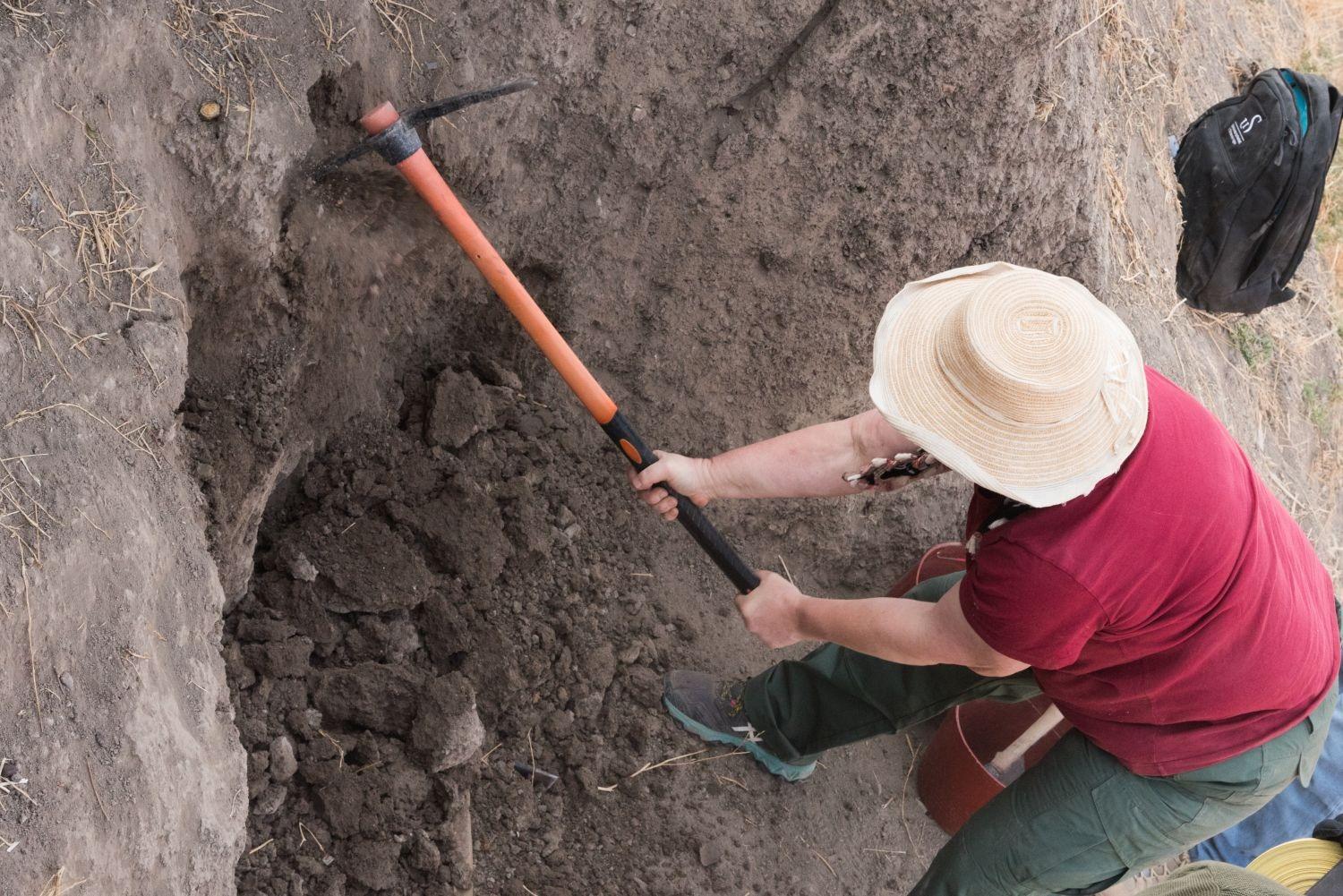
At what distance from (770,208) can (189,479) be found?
62.3 inches

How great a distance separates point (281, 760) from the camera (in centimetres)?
218

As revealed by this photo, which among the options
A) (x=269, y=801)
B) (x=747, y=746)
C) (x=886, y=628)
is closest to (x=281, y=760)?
(x=269, y=801)

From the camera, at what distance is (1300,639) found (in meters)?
1.85

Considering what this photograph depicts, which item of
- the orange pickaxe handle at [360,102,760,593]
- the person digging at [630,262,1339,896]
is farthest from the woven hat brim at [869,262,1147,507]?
the orange pickaxe handle at [360,102,760,593]

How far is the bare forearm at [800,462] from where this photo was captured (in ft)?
7.04

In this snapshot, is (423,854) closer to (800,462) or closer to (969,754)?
(800,462)

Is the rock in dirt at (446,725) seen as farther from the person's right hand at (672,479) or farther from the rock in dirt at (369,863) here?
the person's right hand at (672,479)

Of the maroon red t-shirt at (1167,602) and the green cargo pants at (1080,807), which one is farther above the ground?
the maroon red t-shirt at (1167,602)

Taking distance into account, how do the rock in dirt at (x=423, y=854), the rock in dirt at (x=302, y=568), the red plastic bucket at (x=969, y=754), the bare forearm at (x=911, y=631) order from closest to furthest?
1. the bare forearm at (x=911, y=631)
2. the rock in dirt at (x=423, y=854)
3. the rock in dirt at (x=302, y=568)
4. the red plastic bucket at (x=969, y=754)

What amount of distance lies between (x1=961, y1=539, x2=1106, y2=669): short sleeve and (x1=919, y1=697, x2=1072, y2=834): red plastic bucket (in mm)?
1048

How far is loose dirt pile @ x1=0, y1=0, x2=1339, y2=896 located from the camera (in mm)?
1804

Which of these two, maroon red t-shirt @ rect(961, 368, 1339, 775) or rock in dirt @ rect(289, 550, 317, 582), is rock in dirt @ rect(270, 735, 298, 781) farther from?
maroon red t-shirt @ rect(961, 368, 1339, 775)

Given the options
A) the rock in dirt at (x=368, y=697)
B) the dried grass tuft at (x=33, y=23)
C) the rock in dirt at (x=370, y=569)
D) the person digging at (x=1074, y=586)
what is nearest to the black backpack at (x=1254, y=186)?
the person digging at (x=1074, y=586)

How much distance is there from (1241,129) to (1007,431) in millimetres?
2991
